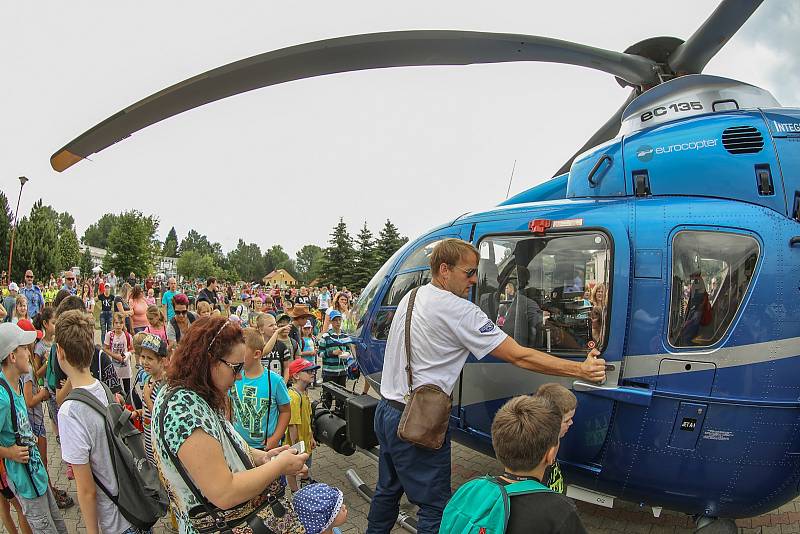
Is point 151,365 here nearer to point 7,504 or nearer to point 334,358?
point 7,504

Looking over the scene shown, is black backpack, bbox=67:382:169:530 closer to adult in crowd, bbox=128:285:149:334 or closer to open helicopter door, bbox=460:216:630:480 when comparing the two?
open helicopter door, bbox=460:216:630:480

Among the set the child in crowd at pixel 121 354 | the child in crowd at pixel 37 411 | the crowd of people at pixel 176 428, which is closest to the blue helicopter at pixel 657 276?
the crowd of people at pixel 176 428

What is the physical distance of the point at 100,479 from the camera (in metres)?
2.56

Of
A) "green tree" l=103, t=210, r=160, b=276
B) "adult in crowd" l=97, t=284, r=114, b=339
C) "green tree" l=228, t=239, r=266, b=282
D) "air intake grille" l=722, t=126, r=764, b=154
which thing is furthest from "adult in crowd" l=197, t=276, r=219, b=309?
"green tree" l=228, t=239, r=266, b=282

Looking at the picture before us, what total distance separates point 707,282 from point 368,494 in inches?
132

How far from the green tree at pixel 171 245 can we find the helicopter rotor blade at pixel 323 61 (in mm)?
157850

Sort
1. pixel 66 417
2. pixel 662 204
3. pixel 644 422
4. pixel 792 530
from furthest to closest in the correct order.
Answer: pixel 792 530
pixel 662 204
pixel 644 422
pixel 66 417

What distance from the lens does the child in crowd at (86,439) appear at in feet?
8.09

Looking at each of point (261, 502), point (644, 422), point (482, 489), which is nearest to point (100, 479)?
point (261, 502)

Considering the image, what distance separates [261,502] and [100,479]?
1314 millimetres

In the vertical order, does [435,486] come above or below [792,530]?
above

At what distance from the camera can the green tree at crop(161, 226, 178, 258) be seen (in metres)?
151

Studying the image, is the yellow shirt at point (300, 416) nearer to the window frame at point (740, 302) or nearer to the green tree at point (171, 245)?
the window frame at point (740, 302)

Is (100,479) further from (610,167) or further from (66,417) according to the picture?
(610,167)
